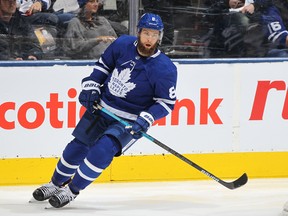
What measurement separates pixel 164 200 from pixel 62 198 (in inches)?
27.2

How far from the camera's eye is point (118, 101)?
4.43 metres

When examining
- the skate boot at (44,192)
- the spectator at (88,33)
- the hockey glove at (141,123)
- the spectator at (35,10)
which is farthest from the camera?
the spectator at (88,33)

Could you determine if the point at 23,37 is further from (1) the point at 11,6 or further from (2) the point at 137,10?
(2) the point at 137,10

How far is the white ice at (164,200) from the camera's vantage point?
4.46 meters

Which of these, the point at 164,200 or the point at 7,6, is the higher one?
the point at 7,6

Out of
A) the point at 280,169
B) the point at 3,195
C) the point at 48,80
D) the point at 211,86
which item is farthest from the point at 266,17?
the point at 3,195

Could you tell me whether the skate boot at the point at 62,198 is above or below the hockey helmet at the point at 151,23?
below

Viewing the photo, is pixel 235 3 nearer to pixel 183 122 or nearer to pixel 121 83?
pixel 183 122

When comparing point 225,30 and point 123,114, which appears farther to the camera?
point 225,30

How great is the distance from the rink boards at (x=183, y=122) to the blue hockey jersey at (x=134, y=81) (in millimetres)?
713

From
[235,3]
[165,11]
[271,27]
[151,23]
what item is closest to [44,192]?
[151,23]

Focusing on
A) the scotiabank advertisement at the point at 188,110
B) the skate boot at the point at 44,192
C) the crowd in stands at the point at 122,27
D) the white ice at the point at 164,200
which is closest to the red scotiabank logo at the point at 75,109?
the scotiabank advertisement at the point at 188,110

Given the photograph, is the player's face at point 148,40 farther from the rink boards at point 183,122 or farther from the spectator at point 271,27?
the spectator at point 271,27

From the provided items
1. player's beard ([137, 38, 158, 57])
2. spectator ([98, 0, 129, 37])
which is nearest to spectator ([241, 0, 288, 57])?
spectator ([98, 0, 129, 37])
